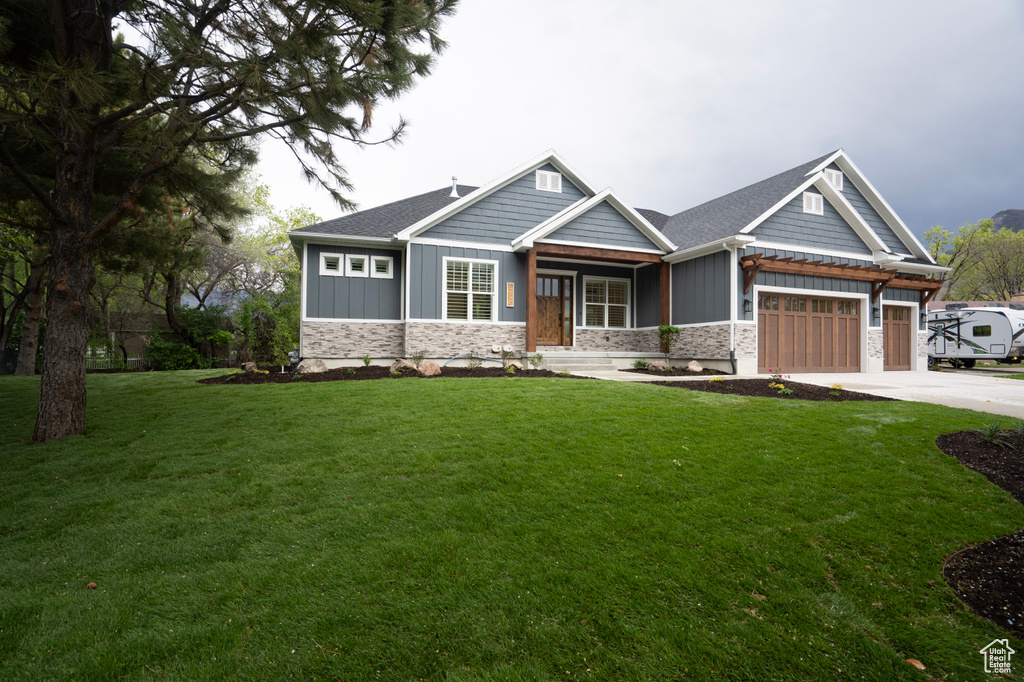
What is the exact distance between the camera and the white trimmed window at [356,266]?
12.8 metres

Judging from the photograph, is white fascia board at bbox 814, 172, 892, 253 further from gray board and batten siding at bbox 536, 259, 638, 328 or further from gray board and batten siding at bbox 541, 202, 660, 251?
gray board and batten siding at bbox 536, 259, 638, 328

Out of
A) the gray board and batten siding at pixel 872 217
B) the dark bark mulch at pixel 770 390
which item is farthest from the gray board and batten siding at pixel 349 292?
the gray board and batten siding at pixel 872 217

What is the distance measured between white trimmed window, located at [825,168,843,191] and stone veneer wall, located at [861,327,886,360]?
4.78 m

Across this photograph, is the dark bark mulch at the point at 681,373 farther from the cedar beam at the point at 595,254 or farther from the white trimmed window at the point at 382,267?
the white trimmed window at the point at 382,267

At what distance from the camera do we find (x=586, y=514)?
3.43m

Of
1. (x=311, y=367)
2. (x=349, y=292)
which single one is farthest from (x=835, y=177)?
(x=311, y=367)

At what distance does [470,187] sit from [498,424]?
14445 millimetres

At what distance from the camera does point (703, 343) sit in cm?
1319

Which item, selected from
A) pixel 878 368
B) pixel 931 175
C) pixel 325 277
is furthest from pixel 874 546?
pixel 931 175

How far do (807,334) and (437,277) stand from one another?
11070mm

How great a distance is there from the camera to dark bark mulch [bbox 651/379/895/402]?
7.74 metres

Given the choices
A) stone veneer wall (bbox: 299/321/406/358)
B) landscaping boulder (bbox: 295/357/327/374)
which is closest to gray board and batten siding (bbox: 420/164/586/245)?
stone veneer wall (bbox: 299/321/406/358)

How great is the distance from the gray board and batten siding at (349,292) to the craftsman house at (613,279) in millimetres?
37

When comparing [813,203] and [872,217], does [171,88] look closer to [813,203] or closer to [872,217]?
[813,203]
